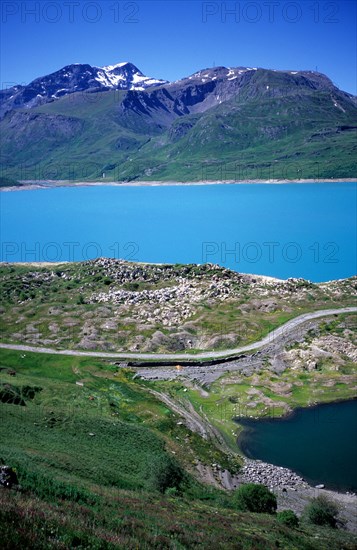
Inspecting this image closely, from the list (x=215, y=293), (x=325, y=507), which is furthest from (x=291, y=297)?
(x=325, y=507)

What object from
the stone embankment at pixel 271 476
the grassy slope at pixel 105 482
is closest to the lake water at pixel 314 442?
the stone embankment at pixel 271 476

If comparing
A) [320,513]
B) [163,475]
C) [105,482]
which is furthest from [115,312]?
[320,513]

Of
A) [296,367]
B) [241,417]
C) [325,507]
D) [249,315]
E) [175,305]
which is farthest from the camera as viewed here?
[175,305]

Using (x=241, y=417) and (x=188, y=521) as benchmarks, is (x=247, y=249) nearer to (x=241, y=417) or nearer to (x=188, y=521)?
(x=241, y=417)

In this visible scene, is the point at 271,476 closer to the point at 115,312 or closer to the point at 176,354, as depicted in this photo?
the point at 176,354

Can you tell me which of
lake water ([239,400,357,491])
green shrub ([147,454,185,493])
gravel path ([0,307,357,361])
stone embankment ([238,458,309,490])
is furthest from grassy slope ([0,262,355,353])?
green shrub ([147,454,185,493])

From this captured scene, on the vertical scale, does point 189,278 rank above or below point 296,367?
above

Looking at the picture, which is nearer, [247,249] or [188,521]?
[188,521]

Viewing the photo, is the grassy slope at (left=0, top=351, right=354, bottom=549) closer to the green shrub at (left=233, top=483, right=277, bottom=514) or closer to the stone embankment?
the green shrub at (left=233, top=483, right=277, bottom=514)
